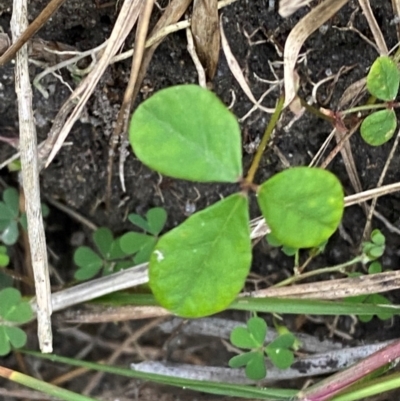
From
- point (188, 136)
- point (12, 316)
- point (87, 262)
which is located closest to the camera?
point (188, 136)

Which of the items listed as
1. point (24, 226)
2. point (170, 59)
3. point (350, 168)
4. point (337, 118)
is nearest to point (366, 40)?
point (337, 118)

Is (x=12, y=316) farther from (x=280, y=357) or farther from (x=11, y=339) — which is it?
(x=280, y=357)

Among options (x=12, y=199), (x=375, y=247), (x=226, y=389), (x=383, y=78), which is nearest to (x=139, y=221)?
(x=12, y=199)

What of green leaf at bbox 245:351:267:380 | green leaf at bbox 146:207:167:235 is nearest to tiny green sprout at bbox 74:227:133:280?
green leaf at bbox 146:207:167:235

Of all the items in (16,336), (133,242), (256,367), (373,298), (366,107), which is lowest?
(256,367)

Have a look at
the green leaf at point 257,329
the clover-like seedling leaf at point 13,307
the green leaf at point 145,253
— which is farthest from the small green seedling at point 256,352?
the clover-like seedling leaf at point 13,307

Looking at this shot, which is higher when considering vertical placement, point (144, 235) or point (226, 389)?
point (144, 235)

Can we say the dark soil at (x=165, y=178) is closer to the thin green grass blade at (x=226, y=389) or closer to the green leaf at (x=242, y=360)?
the green leaf at (x=242, y=360)
